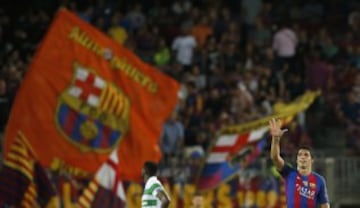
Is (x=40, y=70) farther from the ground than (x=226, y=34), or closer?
closer

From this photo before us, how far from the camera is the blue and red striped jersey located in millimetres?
14406

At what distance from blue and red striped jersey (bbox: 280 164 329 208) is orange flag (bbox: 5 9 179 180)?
19.2 ft

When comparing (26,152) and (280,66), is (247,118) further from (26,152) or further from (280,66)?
(26,152)

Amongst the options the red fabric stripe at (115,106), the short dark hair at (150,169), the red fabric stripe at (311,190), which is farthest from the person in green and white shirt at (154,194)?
the red fabric stripe at (115,106)

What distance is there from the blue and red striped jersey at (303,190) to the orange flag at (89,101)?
19.2ft

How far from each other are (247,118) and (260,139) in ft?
4.72

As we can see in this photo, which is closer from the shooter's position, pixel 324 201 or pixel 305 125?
pixel 324 201

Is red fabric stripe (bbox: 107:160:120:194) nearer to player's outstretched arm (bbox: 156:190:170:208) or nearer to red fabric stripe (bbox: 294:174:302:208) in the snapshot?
player's outstretched arm (bbox: 156:190:170:208)

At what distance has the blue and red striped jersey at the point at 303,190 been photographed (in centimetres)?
1441

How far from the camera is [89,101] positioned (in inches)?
794

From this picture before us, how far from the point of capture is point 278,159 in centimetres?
1430

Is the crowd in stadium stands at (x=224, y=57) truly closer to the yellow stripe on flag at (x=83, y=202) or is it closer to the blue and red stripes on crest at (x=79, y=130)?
the blue and red stripes on crest at (x=79, y=130)

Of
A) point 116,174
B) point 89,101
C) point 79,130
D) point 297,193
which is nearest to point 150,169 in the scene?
point 297,193

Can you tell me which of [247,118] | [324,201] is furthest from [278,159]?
[247,118]
